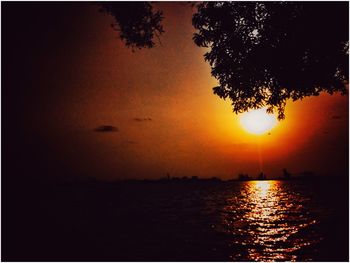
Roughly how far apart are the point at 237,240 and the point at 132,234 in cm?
669

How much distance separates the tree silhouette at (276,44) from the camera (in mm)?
8703

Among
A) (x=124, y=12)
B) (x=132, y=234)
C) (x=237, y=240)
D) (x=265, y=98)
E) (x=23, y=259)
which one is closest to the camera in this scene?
(x=124, y=12)

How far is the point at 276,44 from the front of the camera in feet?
29.7

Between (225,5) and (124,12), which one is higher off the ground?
(225,5)

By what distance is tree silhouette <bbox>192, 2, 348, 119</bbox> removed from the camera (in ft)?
28.6

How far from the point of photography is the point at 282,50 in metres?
8.98

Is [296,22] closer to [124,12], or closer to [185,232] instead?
[124,12]

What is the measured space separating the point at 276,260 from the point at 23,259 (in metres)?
11.8

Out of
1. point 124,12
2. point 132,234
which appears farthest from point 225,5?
point 132,234

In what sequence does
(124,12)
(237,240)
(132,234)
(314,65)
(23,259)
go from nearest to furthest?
(124,12) < (314,65) < (23,259) < (237,240) < (132,234)

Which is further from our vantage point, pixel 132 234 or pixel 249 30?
pixel 132 234

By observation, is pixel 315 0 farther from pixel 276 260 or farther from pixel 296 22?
pixel 276 260

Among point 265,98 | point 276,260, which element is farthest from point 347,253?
point 265,98

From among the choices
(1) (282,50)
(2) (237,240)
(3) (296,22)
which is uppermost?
(3) (296,22)
